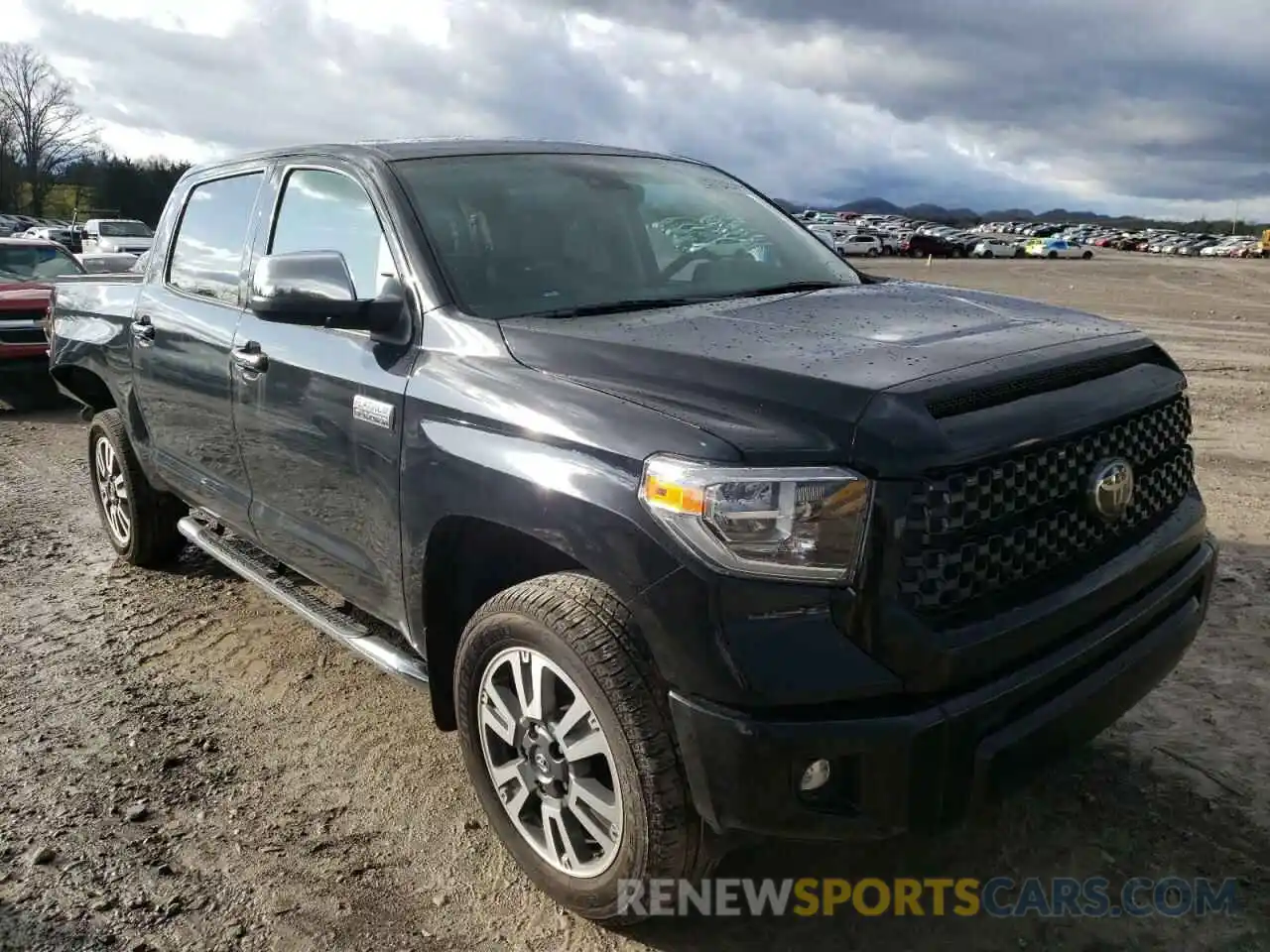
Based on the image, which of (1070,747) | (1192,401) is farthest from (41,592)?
(1192,401)

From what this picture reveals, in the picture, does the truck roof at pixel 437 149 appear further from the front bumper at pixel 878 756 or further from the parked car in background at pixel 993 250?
the parked car in background at pixel 993 250

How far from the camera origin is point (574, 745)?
98.0 inches

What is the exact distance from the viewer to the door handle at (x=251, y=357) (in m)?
3.58

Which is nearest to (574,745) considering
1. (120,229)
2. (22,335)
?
(22,335)

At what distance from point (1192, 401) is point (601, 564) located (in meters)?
8.47

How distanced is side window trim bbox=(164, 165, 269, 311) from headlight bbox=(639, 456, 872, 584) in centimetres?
252

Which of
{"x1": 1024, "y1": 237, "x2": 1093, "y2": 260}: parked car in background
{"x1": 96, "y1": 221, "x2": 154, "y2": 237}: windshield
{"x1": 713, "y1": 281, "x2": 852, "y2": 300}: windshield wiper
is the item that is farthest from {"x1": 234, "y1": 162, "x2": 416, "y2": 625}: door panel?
{"x1": 1024, "y1": 237, "x2": 1093, "y2": 260}: parked car in background

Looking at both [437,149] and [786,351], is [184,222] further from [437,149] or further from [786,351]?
[786,351]

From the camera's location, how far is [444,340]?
2.88 m

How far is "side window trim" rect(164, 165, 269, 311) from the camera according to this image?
13.1ft

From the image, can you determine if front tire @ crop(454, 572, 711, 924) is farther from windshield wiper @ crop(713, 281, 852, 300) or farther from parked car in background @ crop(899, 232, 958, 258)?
parked car in background @ crop(899, 232, 958, 258)

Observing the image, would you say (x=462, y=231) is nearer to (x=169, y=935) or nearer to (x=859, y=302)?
(x=859, y=302)

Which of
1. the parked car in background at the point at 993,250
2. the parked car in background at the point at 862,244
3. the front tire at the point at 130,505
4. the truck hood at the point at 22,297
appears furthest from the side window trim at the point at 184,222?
the parked car in background at the point at 993,250

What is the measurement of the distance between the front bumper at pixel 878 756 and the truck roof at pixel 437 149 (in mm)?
2192
